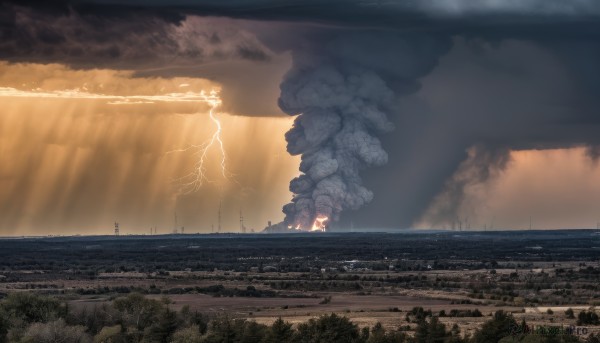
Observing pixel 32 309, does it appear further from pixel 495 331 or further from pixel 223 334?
pixel 495 331

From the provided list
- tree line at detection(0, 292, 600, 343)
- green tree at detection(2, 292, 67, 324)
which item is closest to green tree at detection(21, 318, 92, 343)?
tree line at detection(0, 292, 600, 343)

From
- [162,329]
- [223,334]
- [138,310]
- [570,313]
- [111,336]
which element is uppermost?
[138,310]

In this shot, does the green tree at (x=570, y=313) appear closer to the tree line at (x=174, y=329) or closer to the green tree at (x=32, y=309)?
the tree line at (x=174, y=329)

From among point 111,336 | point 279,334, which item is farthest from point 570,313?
point 111,336

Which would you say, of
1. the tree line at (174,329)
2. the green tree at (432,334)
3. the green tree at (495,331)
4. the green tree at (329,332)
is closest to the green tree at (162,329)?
the tree line at (174,329)

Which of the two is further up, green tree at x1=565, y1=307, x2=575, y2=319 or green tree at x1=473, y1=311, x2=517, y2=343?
green tree at x1=565, y1=307, x2=575, y2=319

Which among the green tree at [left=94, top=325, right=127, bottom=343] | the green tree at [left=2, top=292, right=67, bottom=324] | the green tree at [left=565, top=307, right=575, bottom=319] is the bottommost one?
the green tree at [left=94, top=325, right=127, bottom=343]

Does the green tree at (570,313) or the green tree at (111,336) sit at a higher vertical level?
the green tree at (570,313)


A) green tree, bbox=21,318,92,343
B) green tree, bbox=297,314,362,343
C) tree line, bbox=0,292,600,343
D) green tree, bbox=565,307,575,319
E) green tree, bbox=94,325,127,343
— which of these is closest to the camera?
tree line, bbox=0,292,600,343

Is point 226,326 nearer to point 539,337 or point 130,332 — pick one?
point 130,332

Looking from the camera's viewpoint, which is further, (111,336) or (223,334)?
(111,336)

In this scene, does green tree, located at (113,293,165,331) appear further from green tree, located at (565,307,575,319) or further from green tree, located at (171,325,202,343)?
green tree, located at (565,307,575,319)
